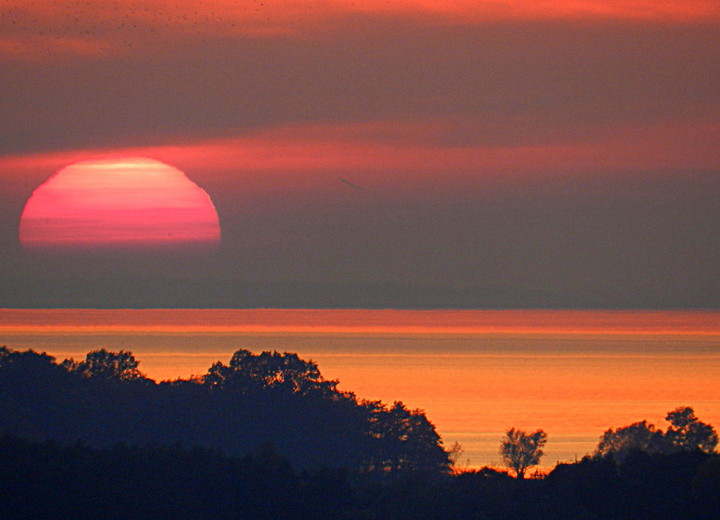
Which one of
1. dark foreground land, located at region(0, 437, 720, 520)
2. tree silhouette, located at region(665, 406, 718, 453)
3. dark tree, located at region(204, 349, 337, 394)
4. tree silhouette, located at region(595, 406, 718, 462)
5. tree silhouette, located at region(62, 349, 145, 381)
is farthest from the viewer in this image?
tree silhouette, located at region(595, 406, 718, 462)

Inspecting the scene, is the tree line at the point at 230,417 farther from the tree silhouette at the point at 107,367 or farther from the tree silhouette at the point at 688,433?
the tree silhouette at the point at 688,433

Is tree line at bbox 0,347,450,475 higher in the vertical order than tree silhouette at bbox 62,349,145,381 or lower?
lower

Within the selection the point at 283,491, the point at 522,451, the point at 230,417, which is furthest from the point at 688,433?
the point at 283,491

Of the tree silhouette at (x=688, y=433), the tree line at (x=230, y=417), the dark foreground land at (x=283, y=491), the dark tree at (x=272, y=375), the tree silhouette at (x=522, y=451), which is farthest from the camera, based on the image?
the tree silhouette at (x=522, y=451)

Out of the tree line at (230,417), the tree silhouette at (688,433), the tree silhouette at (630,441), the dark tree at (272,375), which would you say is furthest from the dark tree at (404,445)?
the tree silhouette at (688,433)

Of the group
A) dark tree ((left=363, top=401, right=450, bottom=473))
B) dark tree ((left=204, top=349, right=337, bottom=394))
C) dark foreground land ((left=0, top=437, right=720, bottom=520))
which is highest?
dark tree ((left=204, top=349, right=337, bottom=394))

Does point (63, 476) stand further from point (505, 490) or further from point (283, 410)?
point (283, 410)

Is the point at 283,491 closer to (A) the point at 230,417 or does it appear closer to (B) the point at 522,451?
(A) the point at 230,417

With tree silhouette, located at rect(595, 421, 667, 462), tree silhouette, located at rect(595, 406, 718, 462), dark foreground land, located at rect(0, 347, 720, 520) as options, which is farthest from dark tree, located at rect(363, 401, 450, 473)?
tree silhouette, located at rect(595, 421, 667, 462)

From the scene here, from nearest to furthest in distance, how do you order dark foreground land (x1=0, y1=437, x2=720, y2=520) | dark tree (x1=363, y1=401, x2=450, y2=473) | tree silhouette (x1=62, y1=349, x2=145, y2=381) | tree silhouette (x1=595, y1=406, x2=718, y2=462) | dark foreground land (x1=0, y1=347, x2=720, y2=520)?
dark foreground land (x1=0, y1=437, x2=720, y2=520) < dark foreground land (x1=0, y1=347, x2=720, y2=520) < dark tree (x1=363, y1=401, x2=450, y2=473) < tree silhouette (x1=62, y1=349, x2=145, y2=381) < tree silhouette (x1=595, y1=406, x2=718, y2=462)

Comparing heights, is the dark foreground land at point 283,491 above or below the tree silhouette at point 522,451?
below

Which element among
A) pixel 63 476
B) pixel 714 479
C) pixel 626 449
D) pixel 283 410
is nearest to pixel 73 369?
pixel 283 410

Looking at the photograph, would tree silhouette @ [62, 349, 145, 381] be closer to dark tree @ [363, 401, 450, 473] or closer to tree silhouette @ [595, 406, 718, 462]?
dark tree @ [363, 401, 450, 473]
